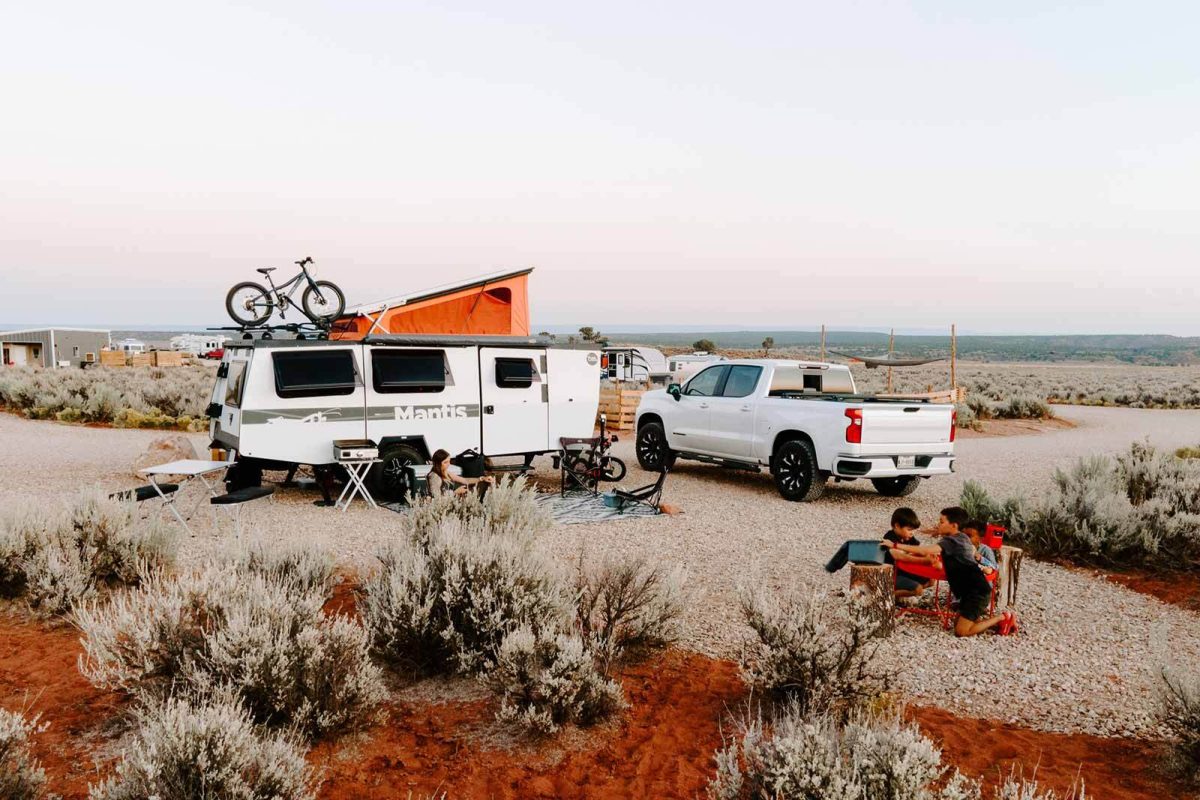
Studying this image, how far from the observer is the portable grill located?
945 cm

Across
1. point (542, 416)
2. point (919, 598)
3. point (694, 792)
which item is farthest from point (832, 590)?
point (542, 416)

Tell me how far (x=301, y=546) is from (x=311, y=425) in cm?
410

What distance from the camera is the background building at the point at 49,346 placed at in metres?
52.7

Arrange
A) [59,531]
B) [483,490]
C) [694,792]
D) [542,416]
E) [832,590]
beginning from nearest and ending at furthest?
[694,792], [59,531], [832,590], [483,490], [542,416]

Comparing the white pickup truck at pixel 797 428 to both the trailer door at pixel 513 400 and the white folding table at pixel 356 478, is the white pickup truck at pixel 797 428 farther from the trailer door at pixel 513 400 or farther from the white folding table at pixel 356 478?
the white folding table at pixel 356 478

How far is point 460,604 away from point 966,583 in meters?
3.48

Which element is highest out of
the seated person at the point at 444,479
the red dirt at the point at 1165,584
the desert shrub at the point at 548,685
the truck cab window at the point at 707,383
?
the truck cab window at the point at 707,383

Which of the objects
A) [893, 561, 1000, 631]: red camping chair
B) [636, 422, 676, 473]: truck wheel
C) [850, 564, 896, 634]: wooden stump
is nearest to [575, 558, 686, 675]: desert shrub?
[850, 564, 896, 634]: wooden stump

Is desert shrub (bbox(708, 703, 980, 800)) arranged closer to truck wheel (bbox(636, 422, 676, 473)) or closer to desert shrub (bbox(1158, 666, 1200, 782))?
desert shrub (bbox(1158, 666, 1200, 782))

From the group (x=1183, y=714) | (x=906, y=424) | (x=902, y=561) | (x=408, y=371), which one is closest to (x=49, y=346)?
(x=408, y=371)

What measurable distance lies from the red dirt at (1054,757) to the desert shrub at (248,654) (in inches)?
114

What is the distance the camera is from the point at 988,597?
5594 mm

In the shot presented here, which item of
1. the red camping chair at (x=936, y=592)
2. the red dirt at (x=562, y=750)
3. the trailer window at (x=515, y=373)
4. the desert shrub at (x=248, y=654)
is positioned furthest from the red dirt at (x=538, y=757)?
the trailer window at (x=515, y=373)

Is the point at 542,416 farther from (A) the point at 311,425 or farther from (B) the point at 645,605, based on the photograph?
(B) the point at 645,605
